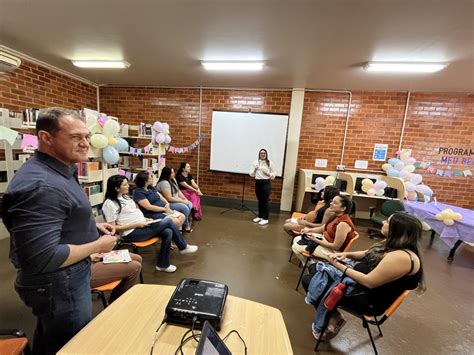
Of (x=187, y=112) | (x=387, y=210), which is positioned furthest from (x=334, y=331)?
(x=187, y=112)

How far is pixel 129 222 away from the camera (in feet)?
7.72

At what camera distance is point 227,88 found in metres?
4.82

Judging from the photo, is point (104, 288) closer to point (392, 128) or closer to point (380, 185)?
point (380, 185)

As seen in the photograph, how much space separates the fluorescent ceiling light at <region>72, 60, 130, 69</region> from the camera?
3.48 m

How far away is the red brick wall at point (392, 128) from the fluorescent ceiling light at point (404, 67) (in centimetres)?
131

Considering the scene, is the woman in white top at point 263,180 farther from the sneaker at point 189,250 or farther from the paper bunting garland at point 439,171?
the paper bunting garland at point 439,171

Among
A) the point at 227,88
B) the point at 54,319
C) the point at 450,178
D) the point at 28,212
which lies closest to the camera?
the point at 28,212

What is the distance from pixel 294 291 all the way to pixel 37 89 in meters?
4.81

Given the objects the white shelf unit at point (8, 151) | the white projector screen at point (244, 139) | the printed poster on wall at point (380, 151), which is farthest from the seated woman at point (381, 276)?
the white shelf unit at point (8, 151)

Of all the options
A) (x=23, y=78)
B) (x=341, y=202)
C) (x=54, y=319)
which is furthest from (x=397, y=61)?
(x=23, y=78)

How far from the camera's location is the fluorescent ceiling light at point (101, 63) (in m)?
3.48

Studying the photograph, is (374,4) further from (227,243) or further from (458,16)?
(227,243)

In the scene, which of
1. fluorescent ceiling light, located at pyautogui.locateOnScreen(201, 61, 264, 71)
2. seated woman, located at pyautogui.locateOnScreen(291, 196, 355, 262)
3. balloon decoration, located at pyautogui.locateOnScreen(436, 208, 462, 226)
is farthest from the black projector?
balloon decoration, located at pyautogui.locateOnScreen(436, 208, 462, 226)

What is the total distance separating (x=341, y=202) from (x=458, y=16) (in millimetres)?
1800
